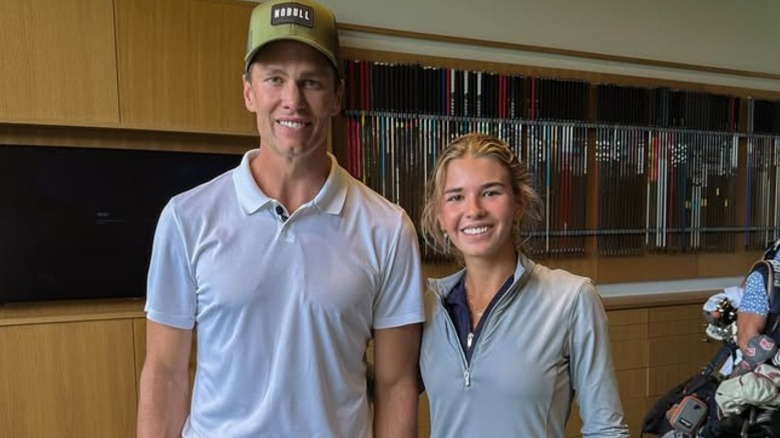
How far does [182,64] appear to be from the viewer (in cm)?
239

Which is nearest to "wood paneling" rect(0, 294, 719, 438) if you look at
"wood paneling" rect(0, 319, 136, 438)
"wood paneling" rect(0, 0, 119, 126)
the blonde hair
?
"wood paneling" rect(0, 319, 136, 438)

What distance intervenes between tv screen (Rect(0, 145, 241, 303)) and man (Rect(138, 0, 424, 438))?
146 cm

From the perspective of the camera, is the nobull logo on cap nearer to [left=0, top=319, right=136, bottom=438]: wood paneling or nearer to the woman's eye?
the woman's eye

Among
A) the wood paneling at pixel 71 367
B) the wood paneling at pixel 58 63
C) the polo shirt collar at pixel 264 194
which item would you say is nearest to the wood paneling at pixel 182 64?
the wood paneling at pixel 58 63

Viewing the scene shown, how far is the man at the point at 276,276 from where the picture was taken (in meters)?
1.01

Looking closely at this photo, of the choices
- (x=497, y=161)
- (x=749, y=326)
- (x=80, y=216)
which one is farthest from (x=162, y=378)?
(x=749, y=326)

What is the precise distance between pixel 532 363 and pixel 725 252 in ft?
10.5

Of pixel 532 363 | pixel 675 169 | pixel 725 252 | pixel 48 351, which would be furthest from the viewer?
pixel 725 252

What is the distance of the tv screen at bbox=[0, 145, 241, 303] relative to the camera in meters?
2.23

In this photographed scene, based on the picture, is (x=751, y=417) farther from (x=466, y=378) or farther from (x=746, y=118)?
(x=746, y=118)

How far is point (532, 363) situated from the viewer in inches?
45.0

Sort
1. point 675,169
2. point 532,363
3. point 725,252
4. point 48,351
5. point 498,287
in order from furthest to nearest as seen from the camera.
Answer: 1. point 725,252
2. point 675,169
3. point 48,351
4. point 498,287
5. point 532,363

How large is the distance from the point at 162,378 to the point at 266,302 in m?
0.29

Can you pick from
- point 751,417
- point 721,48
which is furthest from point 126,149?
point 721,48
